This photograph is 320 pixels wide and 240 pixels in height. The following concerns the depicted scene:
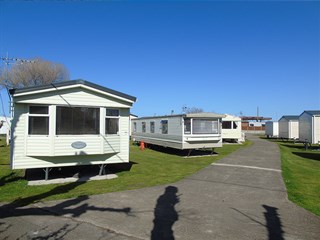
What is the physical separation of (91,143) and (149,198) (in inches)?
153

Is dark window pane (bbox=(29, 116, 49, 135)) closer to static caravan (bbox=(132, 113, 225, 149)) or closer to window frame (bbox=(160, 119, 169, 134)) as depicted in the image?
static caravan (bbox=(132, 113, 225, 149))

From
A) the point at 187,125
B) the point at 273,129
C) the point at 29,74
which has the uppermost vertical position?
the point at 29,74

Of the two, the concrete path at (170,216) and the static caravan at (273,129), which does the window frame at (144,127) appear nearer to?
the concrete path at (170,216)

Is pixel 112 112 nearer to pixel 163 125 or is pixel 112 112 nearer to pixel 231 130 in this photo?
pixel 163 125

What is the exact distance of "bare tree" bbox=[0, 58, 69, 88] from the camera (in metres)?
35.8

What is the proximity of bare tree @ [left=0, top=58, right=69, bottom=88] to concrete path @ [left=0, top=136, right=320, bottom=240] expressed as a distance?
30696mm

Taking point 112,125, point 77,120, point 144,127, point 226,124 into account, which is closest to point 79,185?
point 77,120

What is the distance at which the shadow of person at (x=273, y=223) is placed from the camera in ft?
17.2

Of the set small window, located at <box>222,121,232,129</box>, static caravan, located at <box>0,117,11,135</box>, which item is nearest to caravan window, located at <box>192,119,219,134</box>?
static caravan, located at <box>0,117,11,135</box>

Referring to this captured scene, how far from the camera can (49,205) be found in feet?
23.2

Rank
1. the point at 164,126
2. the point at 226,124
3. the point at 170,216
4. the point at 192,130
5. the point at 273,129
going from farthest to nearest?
the point at 273,129 < the point at 226,124 < the point at 164,126 < the point at 192,130 < the point at 170,216

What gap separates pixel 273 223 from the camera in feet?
19.4

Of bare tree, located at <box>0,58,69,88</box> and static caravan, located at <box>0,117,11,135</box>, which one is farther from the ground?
bare tree, located at <box>0,58,69,88</box>

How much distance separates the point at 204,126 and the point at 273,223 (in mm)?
12497
